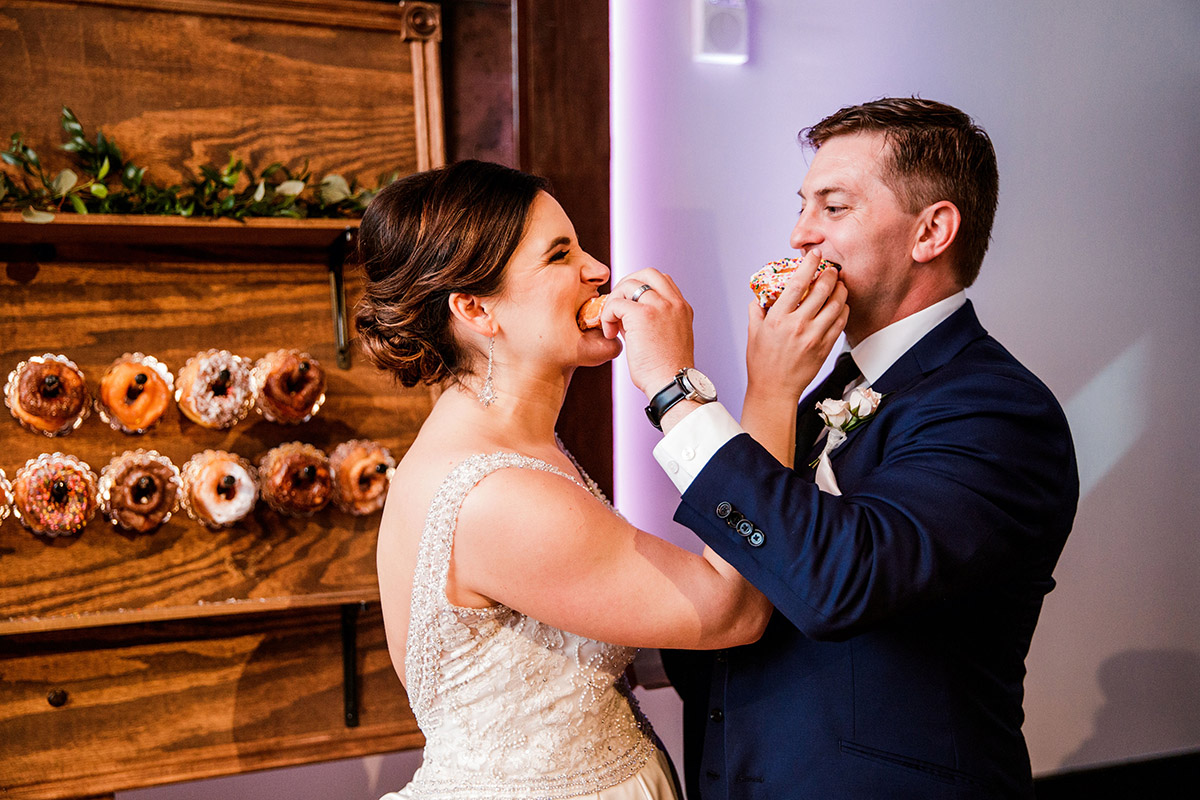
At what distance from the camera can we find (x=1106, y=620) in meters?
3.28

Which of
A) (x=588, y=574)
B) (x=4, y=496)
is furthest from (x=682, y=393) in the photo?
(x=4, y=496)

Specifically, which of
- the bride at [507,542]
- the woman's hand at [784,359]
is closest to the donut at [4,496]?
the bride at [507,542]

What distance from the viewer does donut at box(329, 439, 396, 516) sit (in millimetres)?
2621

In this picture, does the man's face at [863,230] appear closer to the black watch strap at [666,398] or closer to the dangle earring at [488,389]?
the black watch strap at [666,398]

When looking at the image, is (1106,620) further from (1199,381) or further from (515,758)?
(515,758)

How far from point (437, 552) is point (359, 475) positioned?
4.07 feet

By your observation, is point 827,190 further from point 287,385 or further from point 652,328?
point 287,385

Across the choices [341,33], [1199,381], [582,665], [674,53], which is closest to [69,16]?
[341,33]

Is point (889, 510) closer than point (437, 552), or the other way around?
point (889, 510)

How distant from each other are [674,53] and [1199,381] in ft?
7.45

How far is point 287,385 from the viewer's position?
8.37 ft

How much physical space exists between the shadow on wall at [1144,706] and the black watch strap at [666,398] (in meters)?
2.76

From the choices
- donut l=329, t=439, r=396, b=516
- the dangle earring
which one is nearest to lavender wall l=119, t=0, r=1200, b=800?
donut l=329, t=439, r=396, b=516

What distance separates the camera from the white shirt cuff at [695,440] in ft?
4.29
